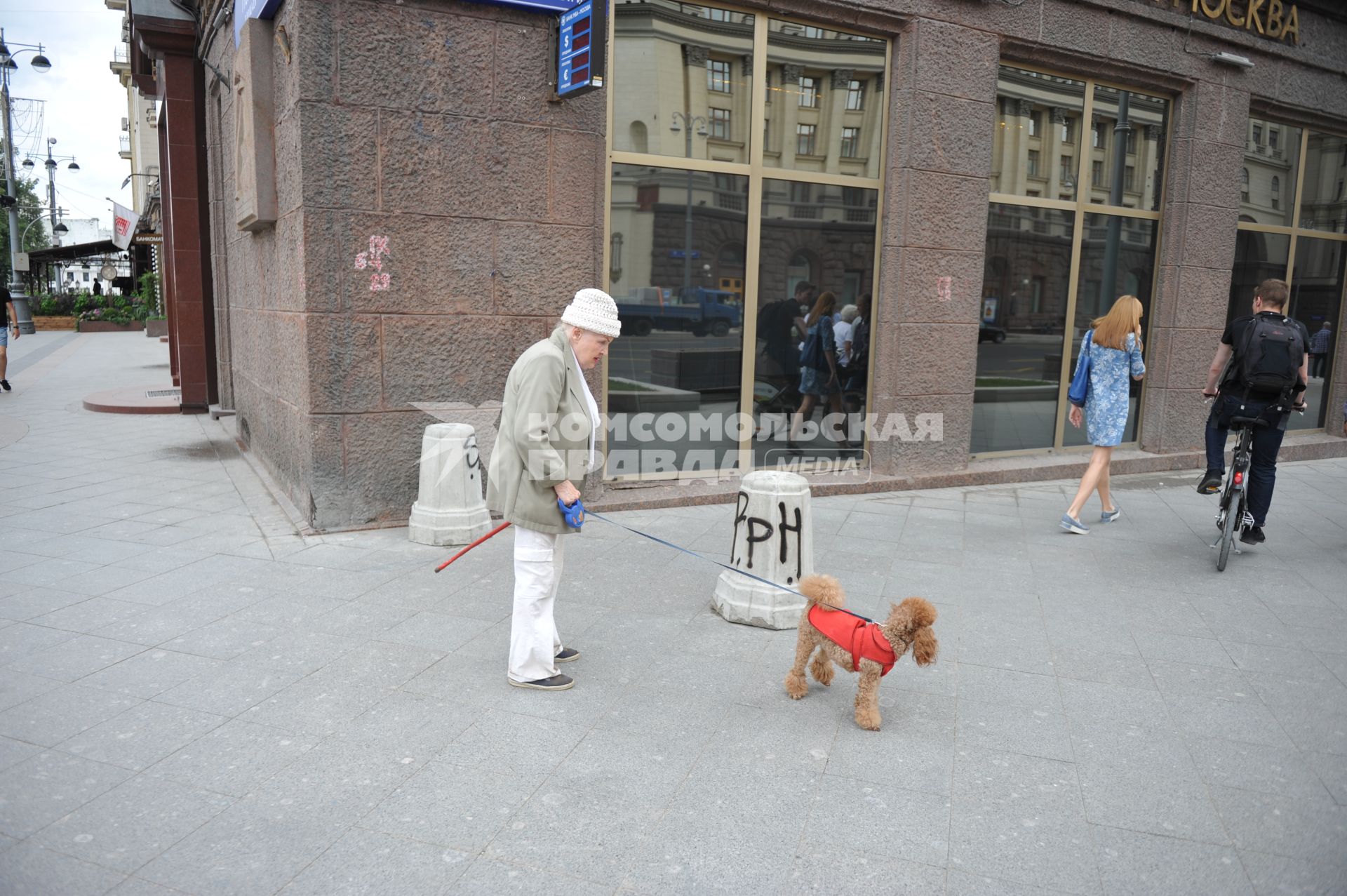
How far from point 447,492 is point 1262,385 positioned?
5.44 m

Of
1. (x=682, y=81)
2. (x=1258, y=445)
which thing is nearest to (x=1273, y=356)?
(x=1258, y=445)

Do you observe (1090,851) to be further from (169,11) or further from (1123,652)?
(169,11)

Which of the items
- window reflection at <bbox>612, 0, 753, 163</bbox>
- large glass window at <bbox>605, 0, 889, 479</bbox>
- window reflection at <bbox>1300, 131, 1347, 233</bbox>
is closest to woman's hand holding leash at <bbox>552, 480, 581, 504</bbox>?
large glass window at <bbox>605, 0, 889, 479</bbox>

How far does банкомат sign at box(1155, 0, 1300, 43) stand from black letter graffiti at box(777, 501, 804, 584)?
24.0 ft

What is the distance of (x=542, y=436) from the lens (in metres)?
3.78

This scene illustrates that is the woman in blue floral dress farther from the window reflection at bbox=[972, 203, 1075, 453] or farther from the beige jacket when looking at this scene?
the beige jacket

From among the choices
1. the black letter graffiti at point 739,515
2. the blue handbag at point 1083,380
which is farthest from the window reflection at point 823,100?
the black letter graffiti at point 739,515

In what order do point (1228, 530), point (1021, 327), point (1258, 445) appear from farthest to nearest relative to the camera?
point (1021, 327)
point (1258, 445)
point (1228, 530)

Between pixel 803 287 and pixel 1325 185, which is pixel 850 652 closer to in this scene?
pixel 803 287

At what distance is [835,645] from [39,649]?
3637mm

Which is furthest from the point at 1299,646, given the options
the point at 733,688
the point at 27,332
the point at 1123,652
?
the point at 27,332

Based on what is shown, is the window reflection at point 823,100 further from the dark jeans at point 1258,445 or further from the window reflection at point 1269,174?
the window reflection at point 1269,174

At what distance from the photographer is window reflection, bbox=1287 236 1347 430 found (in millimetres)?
11258

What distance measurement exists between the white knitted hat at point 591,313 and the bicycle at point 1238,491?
451 centimetres
